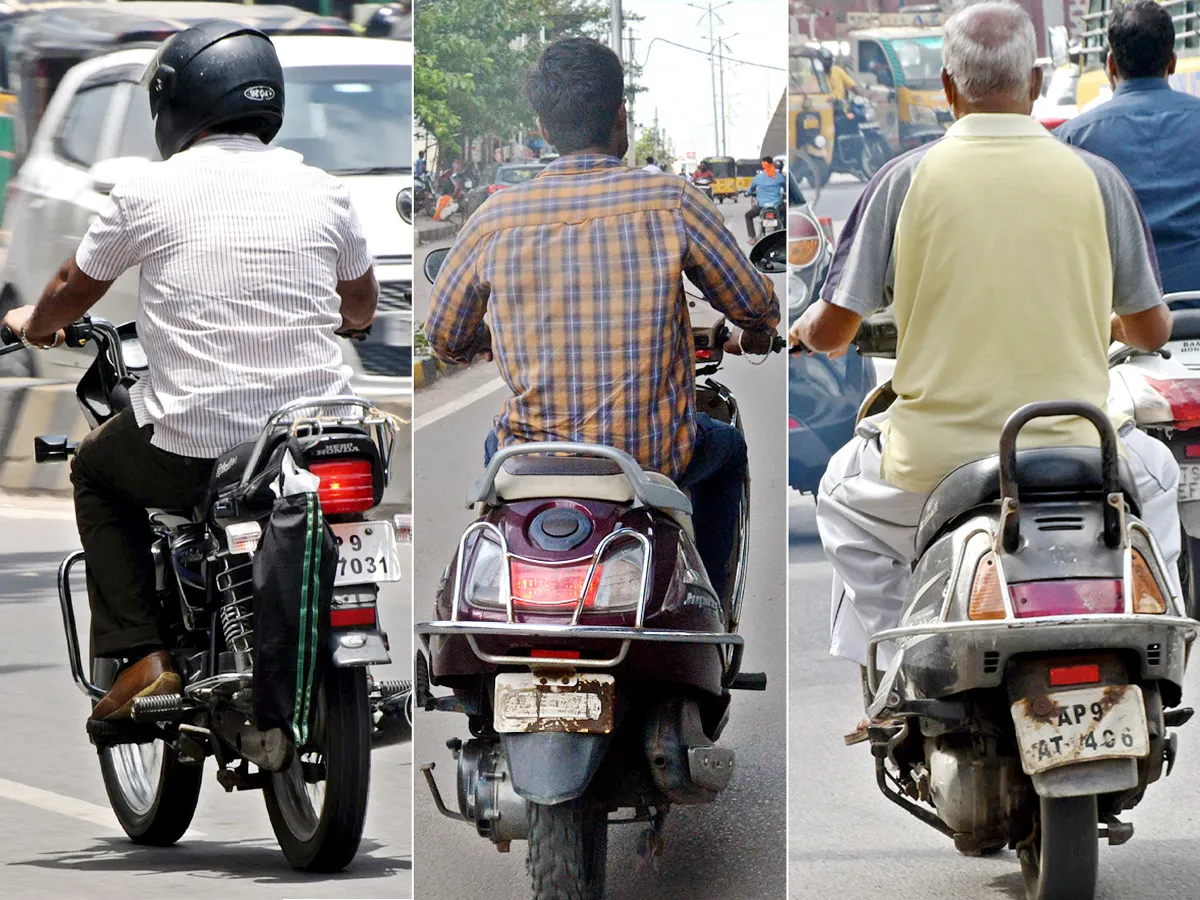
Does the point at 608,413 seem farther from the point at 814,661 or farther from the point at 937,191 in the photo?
the point at 814,661

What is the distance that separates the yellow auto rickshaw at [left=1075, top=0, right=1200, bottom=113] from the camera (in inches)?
228

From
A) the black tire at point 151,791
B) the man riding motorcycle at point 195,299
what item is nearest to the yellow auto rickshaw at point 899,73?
the man riding motorcycle at point 195,299

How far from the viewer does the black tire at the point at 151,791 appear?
5.04 meters

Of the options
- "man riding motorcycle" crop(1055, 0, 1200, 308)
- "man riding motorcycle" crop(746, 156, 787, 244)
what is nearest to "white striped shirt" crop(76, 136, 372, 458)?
"man riding motorcycle" crop(746, 156, 787, 244)

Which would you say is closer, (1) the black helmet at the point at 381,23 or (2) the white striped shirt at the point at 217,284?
(2) the white striped shirt at the point at 217,284

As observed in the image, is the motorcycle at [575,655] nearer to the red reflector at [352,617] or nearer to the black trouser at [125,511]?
the red reflector at [352,617]

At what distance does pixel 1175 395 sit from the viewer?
5.55 metres

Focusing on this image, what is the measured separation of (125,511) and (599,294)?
4.71ft

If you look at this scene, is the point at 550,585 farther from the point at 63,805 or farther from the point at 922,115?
the point at 922,115

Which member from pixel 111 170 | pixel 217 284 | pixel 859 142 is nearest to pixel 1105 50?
pixel 859 142

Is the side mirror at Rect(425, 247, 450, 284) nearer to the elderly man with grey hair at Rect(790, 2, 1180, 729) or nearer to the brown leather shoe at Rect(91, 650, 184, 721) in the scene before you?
the elderly man with grey hair at Rect(790, 2, 1180, 729)

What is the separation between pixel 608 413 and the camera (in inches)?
155

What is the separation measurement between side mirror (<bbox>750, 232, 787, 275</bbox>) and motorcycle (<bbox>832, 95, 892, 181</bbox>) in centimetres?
130

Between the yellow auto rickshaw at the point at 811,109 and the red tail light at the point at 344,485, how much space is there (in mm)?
1536
